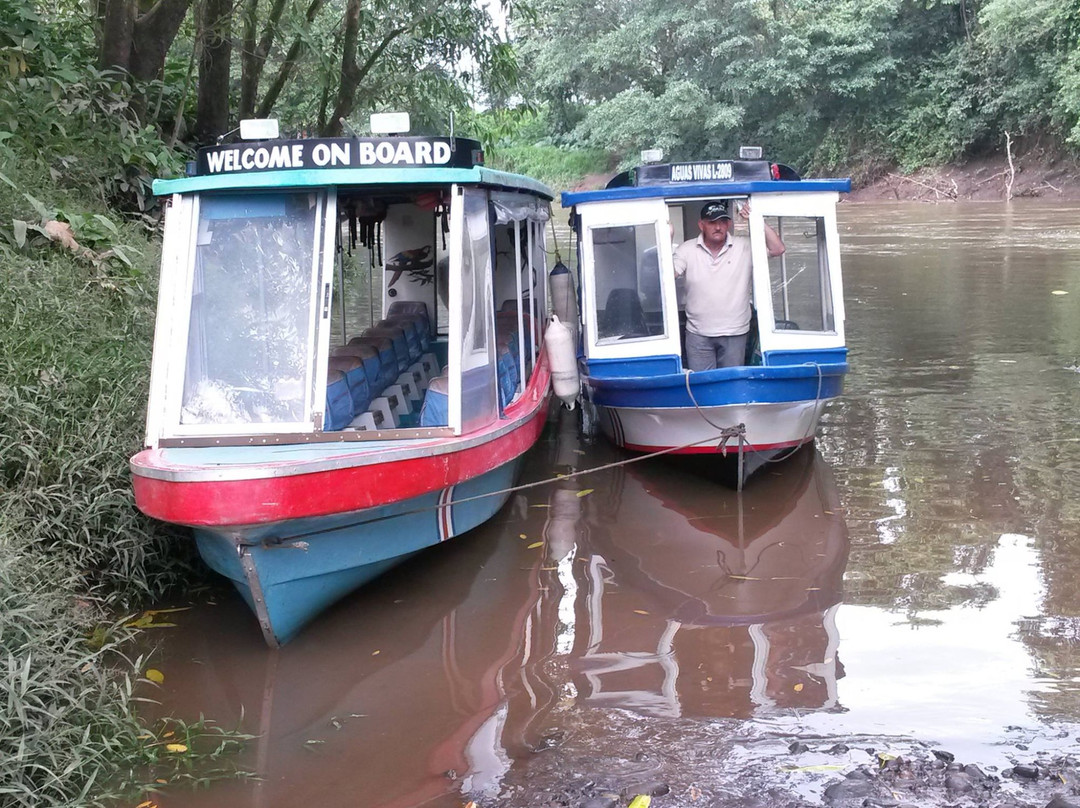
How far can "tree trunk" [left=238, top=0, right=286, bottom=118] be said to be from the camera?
Result: 12773 mm

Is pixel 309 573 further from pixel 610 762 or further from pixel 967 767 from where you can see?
pixel 967 767

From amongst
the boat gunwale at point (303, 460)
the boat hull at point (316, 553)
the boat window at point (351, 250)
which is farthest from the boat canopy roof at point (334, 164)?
the boat hull at point (316, 553)

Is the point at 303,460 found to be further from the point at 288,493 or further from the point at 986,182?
the point at 986,182

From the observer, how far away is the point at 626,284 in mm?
7883

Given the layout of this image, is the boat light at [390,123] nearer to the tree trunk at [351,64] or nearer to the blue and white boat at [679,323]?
the blue and white boat at [679,323]

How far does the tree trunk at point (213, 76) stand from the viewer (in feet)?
39.5

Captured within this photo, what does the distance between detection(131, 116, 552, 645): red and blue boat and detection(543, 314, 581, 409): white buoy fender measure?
4.19 feet

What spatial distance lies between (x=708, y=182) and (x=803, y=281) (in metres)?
0.92

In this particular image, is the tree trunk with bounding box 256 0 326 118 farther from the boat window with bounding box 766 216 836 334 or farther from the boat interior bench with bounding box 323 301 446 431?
the boat window with bounding box 766 216 836 334

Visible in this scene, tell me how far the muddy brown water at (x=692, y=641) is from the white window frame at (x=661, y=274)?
0.97 m

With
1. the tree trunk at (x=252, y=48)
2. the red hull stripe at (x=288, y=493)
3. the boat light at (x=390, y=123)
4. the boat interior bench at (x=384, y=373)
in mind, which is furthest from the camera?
the tree trunk at (x=252, y=48)

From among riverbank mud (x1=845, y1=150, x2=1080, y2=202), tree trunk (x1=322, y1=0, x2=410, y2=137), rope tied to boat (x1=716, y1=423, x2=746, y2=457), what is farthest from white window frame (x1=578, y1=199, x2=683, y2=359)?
riverbank mud (x1=845, y1=150, x2=1080, y2=202)

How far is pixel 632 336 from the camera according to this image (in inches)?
309

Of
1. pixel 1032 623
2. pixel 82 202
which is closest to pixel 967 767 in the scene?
pixel 1032 623
